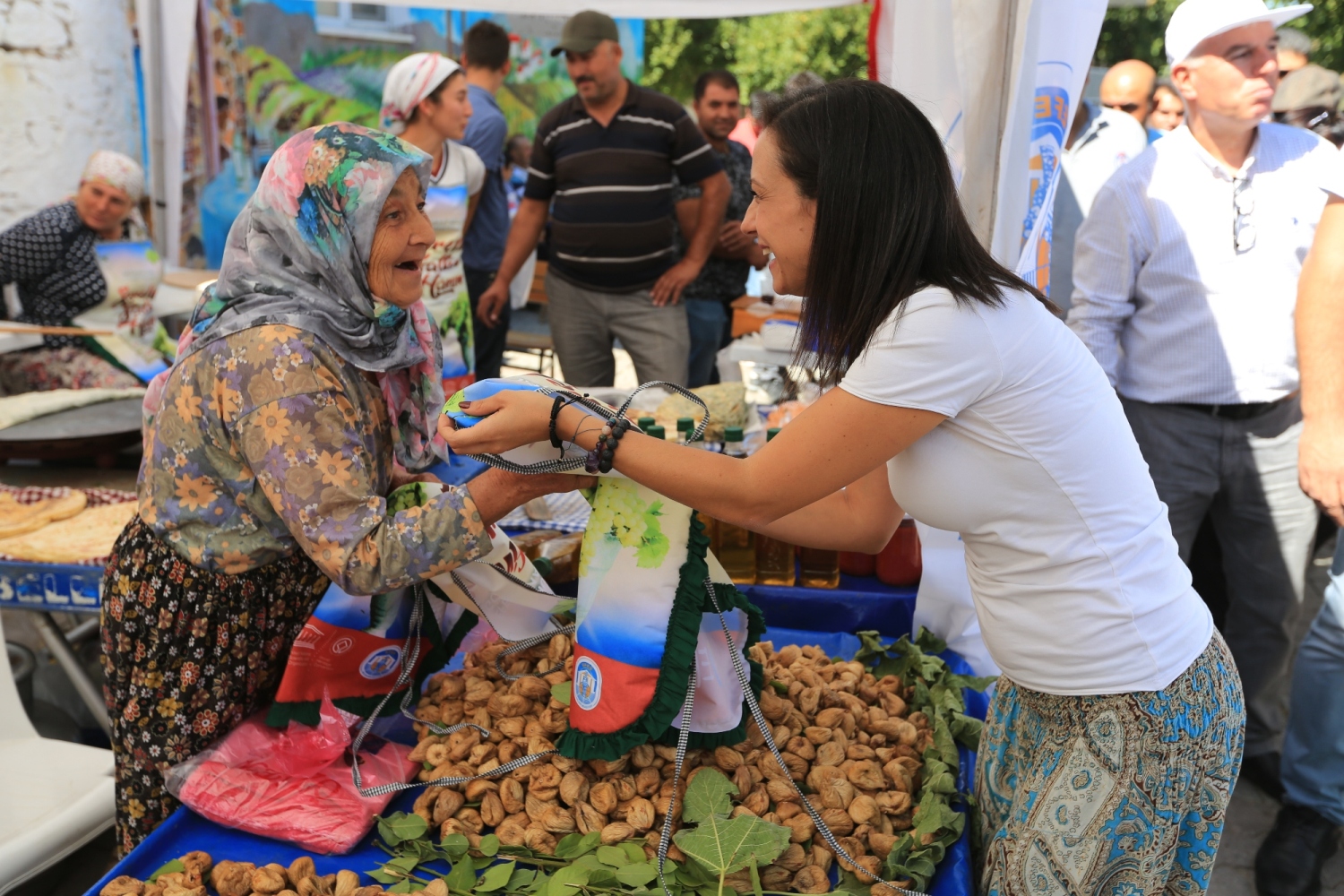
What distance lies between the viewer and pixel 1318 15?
54.9ft

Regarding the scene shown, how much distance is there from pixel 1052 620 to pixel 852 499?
407 mm

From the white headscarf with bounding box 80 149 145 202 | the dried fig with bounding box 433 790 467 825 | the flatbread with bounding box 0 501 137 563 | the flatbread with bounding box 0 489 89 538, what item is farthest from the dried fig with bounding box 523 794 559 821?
the white headscarf with bounding box 80 149 145 202

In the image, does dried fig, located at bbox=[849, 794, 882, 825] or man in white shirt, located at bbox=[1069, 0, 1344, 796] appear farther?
man in white shirt, located at bbox=[1069, 0, 1344, 796]

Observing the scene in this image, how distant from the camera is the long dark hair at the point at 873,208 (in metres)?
1.30

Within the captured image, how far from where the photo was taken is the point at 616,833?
154 centimetres

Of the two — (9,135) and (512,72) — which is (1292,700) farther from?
(512,72)

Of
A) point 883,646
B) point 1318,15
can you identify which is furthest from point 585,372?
point 1318,15

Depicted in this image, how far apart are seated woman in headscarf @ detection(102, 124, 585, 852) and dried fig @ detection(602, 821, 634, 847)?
48cm

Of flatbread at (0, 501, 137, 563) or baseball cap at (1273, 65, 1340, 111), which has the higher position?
baseball cap at (1273, 65, 1340, 111)

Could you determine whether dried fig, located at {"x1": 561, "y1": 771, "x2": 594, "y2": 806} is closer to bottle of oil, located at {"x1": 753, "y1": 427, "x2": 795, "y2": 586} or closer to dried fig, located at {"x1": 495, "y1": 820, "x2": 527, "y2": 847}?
dried fig, located at {"x1": 495, "y1": 820, "x2": 527, "y2": 847}

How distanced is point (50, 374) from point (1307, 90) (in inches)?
272

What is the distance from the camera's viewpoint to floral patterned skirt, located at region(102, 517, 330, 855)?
171cm

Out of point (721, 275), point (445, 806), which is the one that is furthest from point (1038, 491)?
point (721, 275)

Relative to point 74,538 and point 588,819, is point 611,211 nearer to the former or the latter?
point 74,538
